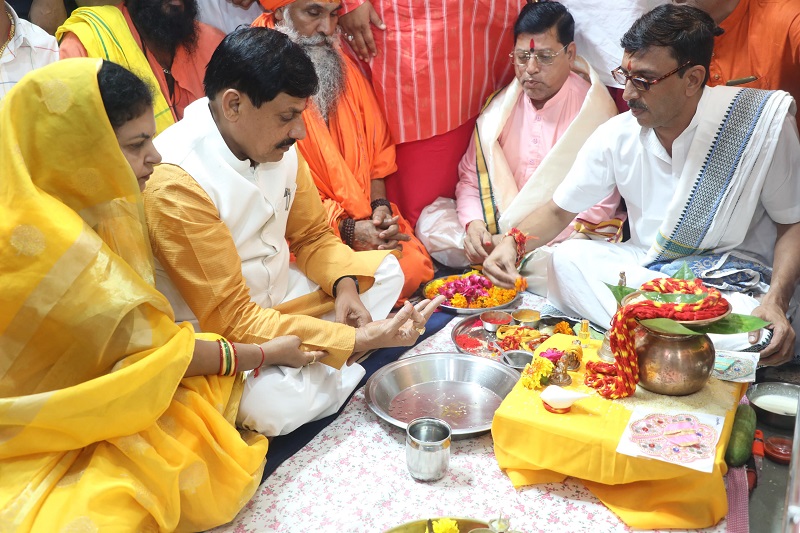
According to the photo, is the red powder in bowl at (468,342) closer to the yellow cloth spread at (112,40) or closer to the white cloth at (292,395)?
the white cloth at (292,395)

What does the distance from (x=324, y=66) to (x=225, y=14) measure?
0.85m

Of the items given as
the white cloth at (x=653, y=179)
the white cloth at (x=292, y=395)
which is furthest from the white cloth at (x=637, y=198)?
the white cloth at (x=292, y=395)

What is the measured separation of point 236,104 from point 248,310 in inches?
30.6

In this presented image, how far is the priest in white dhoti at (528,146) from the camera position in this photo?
423cm

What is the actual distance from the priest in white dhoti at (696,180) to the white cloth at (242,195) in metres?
1.03

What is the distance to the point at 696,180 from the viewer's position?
3.31m

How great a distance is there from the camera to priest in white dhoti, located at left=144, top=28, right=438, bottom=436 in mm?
2701

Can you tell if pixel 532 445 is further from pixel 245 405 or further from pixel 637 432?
pixel 245 405

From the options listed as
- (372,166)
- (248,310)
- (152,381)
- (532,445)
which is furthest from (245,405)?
(372,166)

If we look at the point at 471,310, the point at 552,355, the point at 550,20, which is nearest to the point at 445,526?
the point at 552,355

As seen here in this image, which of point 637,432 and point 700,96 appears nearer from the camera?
point 637,432

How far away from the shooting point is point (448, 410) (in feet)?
9.93

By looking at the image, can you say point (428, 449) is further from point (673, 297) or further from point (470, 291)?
point (470, 291)

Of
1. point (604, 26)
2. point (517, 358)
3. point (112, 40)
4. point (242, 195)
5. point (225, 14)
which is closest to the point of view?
point (242, 195)
